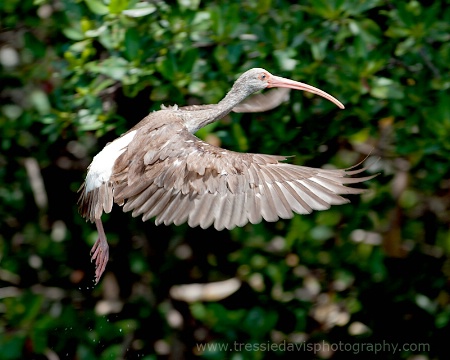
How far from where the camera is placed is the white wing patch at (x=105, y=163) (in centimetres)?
530

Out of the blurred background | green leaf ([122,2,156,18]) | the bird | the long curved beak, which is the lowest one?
the blurred background

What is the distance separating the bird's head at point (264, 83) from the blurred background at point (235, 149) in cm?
15

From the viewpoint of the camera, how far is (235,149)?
6.07 meters

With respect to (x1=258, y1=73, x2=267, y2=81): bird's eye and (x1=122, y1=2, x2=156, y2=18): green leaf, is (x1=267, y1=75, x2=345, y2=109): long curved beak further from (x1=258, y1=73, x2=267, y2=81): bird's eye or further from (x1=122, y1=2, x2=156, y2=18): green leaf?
(x1=122, y1=2, x2=156, y2=18): green leaf

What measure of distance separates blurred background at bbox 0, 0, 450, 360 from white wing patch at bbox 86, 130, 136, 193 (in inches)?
21.2

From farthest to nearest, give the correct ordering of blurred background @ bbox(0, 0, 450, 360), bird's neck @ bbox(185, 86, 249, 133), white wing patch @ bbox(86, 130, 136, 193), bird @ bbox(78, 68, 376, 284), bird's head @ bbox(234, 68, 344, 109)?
1. blurred background @ bbox(0, 0, 450, 360)
2. bird's head @ bbox(234, 68, 344, 109)
3. bird's neck @ bbox(185, 86, 249, 133)
4. white wing patch @ bbox(86, 130, 136, 193)
5. bird @ bbox(78, 68, 376, 284)

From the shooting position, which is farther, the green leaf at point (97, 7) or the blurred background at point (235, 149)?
the blurred background at point (235, 149)

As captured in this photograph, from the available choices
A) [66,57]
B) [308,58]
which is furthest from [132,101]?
[308,58]

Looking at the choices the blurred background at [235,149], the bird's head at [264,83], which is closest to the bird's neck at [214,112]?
the bird's head at [264,83]

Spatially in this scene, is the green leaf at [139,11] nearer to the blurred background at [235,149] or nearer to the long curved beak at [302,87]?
the blurred background at [235,149]

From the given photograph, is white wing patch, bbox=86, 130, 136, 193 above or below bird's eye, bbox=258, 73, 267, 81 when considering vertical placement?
below

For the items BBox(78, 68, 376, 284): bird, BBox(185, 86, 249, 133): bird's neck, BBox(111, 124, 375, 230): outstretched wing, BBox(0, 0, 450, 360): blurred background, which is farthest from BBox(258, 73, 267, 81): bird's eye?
BBox(111, 124, 375, 230): outstretched wing

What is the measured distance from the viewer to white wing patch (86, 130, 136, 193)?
5.30m

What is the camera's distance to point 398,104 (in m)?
6.00
